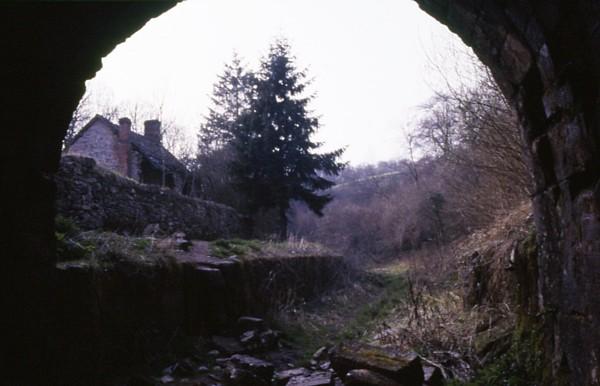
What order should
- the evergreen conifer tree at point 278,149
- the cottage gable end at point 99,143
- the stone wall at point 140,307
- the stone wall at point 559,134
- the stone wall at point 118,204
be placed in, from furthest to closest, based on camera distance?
the cottage gable end at point 99,143 < the evergreen conifer tree at point 278,149 < the stone wall at point 118,204 < the stone wall at point 140,307 < the stone wall at point 559,134

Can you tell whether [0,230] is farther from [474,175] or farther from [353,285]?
[353,285]

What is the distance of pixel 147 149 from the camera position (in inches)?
893

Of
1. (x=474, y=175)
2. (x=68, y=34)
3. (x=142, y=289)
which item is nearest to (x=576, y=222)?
(x=68, y=34)

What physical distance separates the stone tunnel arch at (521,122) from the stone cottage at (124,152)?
1857cm

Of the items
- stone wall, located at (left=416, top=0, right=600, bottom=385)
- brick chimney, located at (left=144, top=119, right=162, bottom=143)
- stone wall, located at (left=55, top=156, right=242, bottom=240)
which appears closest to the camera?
stone wall, located at (left=416, top=0, right=600, bottom=385)

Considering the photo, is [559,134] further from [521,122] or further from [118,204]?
[118,204]

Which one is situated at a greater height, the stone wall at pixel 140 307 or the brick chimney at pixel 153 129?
the brick chimney at pixel 153 129

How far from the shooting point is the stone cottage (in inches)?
861

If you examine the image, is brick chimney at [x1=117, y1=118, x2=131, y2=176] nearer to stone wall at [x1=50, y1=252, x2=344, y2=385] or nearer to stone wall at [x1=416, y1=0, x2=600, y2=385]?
stone wall at [x1=50, y1=252, x2=344, y2=385]

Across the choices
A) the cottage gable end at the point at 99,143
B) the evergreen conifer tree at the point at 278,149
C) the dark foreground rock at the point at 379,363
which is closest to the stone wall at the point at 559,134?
the dark foreground rock at the point at 379,363

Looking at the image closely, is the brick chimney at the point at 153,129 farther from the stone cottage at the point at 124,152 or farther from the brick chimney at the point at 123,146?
the brick chimney at the point at 123,146

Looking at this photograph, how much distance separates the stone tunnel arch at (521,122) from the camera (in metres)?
2.21

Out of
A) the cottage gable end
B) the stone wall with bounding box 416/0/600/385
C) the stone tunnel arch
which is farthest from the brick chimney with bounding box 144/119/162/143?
the stone wall with bounding box 416/0/600/385

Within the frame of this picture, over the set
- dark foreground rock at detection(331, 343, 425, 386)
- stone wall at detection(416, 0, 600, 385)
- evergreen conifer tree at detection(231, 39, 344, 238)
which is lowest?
dark foreground rock at detection(331, 343, 425, 386)
